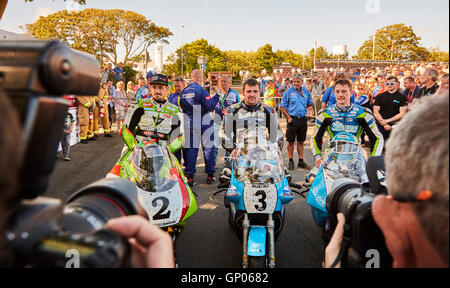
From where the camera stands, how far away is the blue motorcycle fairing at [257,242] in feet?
8.48

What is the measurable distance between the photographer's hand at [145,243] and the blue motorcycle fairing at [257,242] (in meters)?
1.91

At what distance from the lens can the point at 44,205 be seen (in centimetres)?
62

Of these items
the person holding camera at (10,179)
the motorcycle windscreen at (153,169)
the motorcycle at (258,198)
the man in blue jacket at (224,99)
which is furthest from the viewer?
the man in blue jacket at (224,99)

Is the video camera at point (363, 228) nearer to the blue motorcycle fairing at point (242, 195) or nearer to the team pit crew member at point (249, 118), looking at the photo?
the blue motorcycle fairing at point (242, 195)

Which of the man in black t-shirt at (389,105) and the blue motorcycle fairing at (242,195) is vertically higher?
the man in black t-shirt at (389,105)

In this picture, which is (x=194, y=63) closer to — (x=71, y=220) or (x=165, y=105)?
(x=165, y=105)

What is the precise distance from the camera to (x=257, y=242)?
266cm

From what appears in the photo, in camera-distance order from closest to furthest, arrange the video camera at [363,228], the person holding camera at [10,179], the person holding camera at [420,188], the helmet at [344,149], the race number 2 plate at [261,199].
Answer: the person holding camera at [10,179] < the person holding camera at [420,188] < the video camera at [363,228] < the race number 2 plate at [261,199] < the helmet at [344,149]

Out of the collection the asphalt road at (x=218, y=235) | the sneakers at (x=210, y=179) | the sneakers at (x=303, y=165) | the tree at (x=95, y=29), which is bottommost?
the asphalt road at (x=218, y=235)

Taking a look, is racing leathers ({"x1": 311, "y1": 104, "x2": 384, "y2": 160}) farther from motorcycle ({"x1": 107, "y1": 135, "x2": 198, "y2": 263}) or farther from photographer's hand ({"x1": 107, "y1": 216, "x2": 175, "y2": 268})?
photographer's hand ({"x1": 107, "y1": 216, "x2": 175, "y2": 268})

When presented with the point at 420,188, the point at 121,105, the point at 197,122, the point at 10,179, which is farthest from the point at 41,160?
the point at 121,105

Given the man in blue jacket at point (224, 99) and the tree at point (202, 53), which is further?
the tree at point (202, 53)

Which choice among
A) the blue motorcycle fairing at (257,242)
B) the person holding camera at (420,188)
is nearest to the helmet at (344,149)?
the blue motorcycle fairing at (257,242)

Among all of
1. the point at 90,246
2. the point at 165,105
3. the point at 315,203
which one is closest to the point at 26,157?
the point at 90,246
